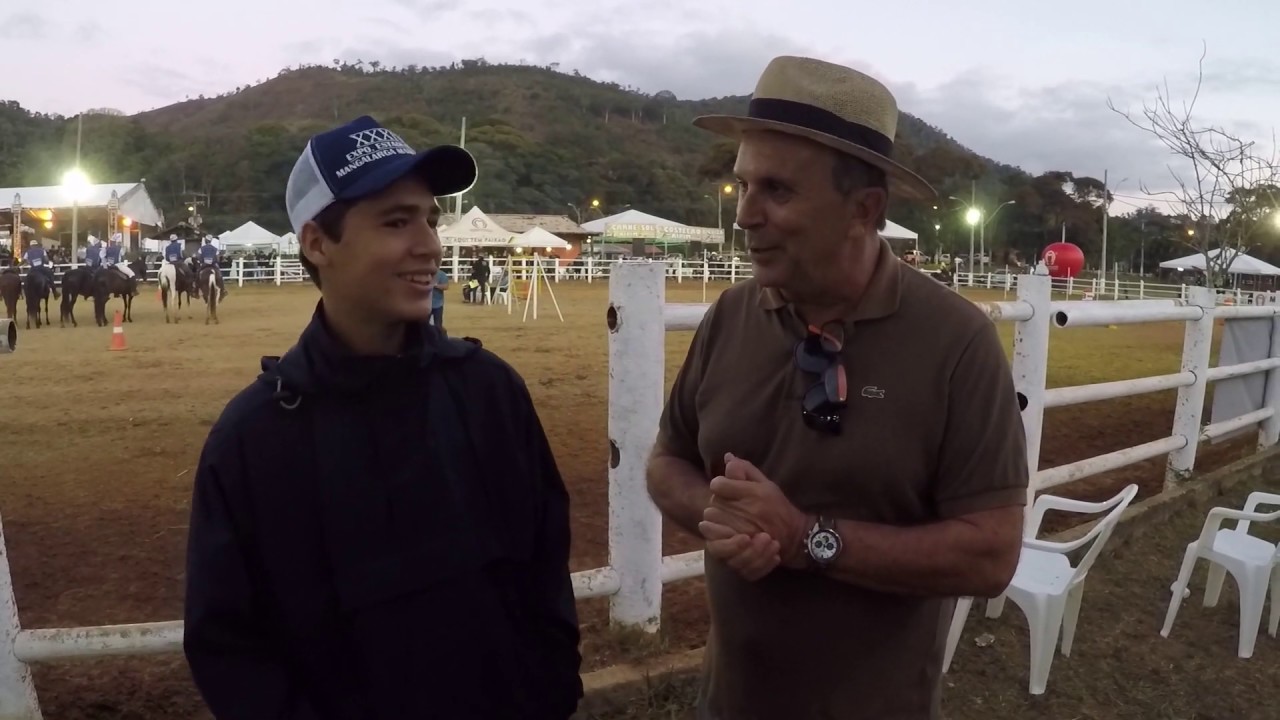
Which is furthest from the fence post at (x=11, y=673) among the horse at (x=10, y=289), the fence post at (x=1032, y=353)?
the horse at (x=10, y=289)

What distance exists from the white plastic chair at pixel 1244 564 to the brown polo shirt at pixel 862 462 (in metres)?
2.59

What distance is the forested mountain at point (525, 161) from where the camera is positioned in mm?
63312

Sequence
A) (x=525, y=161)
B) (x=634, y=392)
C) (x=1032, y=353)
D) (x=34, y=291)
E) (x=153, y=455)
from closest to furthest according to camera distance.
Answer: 1. (x=634, y=392)
2. (x=1032, y=353)
3. (x=153, y=455)
4. (x=34, y=291)
5. (x=525, y=161)

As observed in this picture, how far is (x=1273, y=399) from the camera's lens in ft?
21.9

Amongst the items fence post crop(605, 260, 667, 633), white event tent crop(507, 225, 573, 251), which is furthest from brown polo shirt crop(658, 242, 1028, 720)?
white event tent crop(507, 225, 573, 251)

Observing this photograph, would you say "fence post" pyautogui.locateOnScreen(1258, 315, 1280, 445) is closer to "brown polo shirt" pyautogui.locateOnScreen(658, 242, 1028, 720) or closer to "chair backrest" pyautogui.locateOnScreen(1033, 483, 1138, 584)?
"chair backrest" pyautogui.locateOnScreen(1033, 483, 1138, 584)

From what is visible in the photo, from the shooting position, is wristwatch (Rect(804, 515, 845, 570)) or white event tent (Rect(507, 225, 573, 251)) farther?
white event tent (Rect(507, 225, 573, 251))

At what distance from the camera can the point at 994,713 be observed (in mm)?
3148

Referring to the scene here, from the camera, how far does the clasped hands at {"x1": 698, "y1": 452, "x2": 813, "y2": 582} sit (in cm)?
153

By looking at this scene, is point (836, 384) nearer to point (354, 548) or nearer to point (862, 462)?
point (862, 462)

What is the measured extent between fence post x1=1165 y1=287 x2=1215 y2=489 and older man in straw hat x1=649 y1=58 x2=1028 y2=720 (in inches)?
173

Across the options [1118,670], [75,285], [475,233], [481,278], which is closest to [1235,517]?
[1118,670]

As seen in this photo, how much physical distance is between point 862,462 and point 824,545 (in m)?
0.16

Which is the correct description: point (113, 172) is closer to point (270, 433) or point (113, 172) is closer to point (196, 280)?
point (196, 280)
